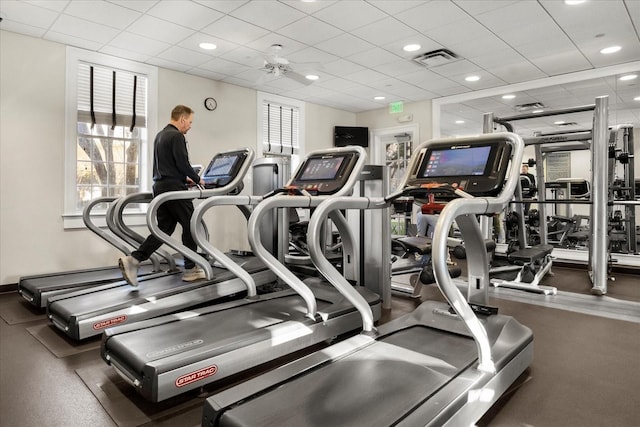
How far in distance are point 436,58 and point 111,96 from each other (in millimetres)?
4105

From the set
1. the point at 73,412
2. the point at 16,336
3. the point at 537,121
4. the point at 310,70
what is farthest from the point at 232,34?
the point at 537,121

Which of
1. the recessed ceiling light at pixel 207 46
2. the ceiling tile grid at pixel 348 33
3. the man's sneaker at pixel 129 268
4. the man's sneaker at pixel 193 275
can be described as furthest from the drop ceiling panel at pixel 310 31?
the man's sneaker at pixel 129 268

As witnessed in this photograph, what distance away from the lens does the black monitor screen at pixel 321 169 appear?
3007 mm

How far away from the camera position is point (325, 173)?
304 cm

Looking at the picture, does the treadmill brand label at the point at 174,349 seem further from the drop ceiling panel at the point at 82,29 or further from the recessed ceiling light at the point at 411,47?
the recessed ceiling light at the point at 411,47

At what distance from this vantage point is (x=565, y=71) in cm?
569

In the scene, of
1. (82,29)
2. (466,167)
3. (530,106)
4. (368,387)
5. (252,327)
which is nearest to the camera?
(368,387)

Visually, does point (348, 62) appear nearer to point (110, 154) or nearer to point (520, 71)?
point (520, 71)

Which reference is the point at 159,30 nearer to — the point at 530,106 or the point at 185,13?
the point at 185,13

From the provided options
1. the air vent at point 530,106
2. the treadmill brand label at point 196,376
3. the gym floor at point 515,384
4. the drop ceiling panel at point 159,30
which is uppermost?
the air vent at point 530,106

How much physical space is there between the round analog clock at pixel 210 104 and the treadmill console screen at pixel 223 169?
6.80ft

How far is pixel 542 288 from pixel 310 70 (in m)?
3.81

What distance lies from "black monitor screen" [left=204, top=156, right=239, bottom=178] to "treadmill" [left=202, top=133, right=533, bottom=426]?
1.83 meters

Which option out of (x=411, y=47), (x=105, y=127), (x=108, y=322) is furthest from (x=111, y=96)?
(x=411, y=47)
